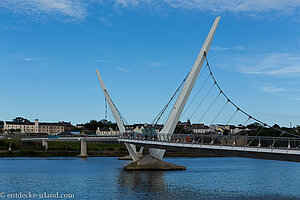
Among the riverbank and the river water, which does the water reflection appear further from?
the riverbank

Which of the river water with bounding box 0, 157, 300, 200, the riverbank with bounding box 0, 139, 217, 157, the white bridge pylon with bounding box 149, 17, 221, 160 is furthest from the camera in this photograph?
the riverbank with bounding box 0, 139, 217, 157

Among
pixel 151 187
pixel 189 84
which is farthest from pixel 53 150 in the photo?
pixel 151 187

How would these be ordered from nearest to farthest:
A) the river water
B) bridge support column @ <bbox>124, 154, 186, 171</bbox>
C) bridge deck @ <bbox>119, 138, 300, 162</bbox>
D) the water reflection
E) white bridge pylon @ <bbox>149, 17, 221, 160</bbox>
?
bridge deck @ <bbox>119, 138, 300, 162</bbox> < the river water < the water reflection < white bridge pylon @ <bbox>149, 17, 221, 160</bbox> < bridge support column @ <bbox>124, 154, 186, 171</bbox>

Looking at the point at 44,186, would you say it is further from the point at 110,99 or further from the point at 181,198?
the point at 110,99

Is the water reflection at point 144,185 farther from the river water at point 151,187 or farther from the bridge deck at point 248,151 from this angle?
the bridge deck at point 248,151

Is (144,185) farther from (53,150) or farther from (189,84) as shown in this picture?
(53,150)

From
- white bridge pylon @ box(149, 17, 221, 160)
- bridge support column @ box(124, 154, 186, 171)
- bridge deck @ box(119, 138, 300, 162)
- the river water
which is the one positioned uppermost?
white bridge pylon @ box(149, 17, 221, 160)

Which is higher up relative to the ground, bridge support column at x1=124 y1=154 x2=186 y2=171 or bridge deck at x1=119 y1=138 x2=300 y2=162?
bridge deck at x1=119 y1=138 x2=300 y2=162

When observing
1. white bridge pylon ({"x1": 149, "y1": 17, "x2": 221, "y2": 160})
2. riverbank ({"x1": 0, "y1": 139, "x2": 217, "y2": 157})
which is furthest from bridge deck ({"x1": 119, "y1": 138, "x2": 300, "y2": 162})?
riverbank ({"x1": 0, "y1": 139, "x2": 217, "y2": 157})

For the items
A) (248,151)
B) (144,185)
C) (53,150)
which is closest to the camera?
(248,151)

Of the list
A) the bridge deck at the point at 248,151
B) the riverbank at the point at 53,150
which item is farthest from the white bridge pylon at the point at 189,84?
the riverbank at the point at 53,150

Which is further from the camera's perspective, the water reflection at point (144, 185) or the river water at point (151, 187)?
the water reflection at point (144, 185)

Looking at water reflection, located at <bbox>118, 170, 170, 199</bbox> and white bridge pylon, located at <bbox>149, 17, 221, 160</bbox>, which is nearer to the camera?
water reflection, located at <bbox>118, 170, 170, 199</bbox>

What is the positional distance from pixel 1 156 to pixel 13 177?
2330 inches
